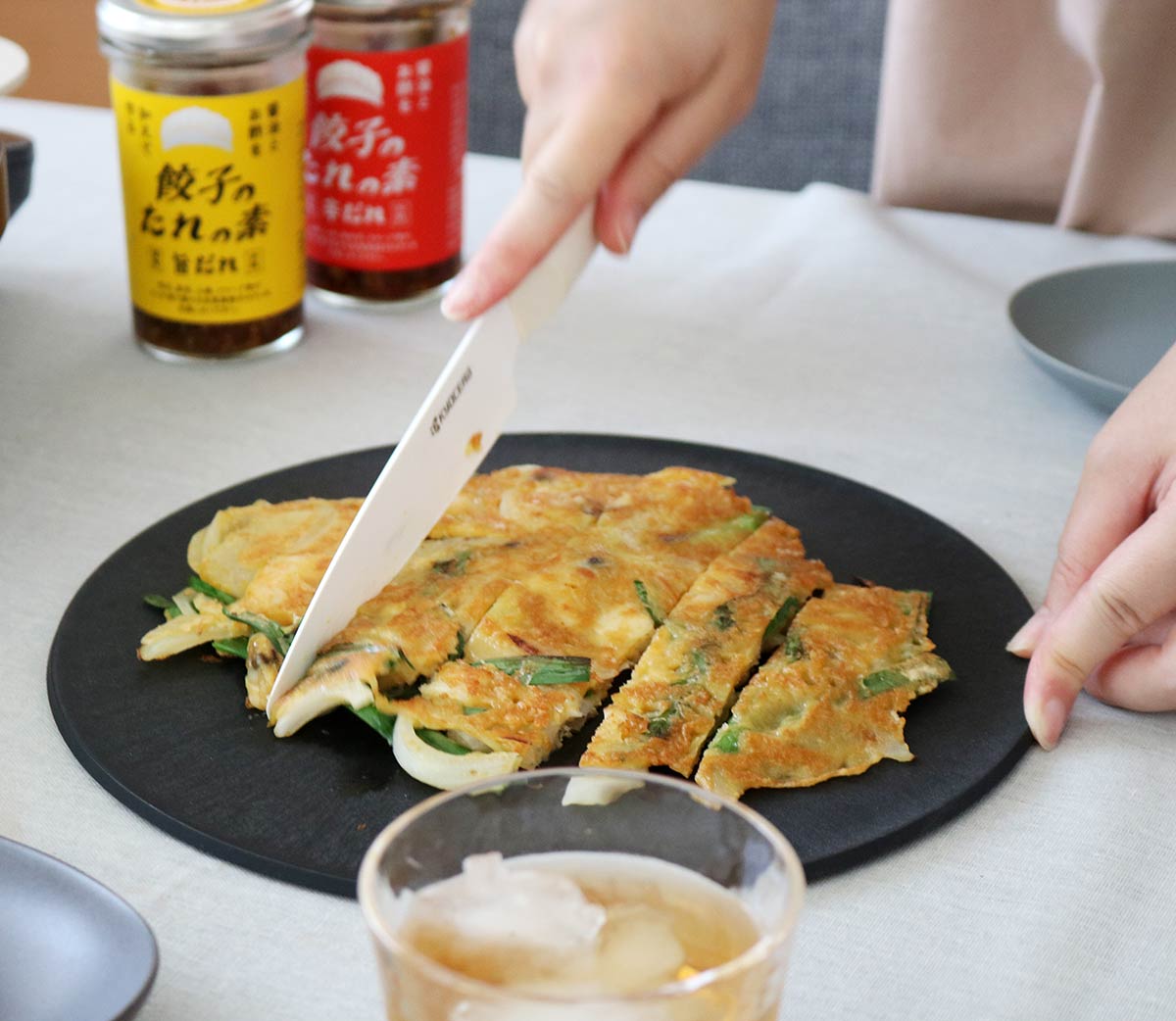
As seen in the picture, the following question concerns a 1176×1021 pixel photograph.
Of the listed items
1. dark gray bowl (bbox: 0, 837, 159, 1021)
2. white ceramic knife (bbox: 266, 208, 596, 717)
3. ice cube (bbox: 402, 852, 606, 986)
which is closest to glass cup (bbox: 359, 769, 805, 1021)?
ice cube (bbox: 402, 852, 606, 986)

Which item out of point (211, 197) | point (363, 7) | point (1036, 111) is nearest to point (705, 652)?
point (211, 197)

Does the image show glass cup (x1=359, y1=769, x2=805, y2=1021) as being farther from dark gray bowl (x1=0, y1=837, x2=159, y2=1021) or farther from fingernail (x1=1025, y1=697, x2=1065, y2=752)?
fingernail (x1=1025, y1=697, x2=1065, y2=752)

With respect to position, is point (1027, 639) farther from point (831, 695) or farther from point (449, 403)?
point (449, 403)

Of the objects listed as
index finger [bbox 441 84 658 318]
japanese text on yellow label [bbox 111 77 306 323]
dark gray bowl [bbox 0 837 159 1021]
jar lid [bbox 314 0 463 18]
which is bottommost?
dark gray bowl [bbox 0 837 159 1021]

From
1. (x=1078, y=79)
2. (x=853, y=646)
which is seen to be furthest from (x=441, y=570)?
(x=1078, y=79)

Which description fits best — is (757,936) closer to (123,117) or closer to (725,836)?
(725,836)

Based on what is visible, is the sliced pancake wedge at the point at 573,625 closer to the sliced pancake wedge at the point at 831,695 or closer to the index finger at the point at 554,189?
the sliced pancake wedge at the point at 831,695
